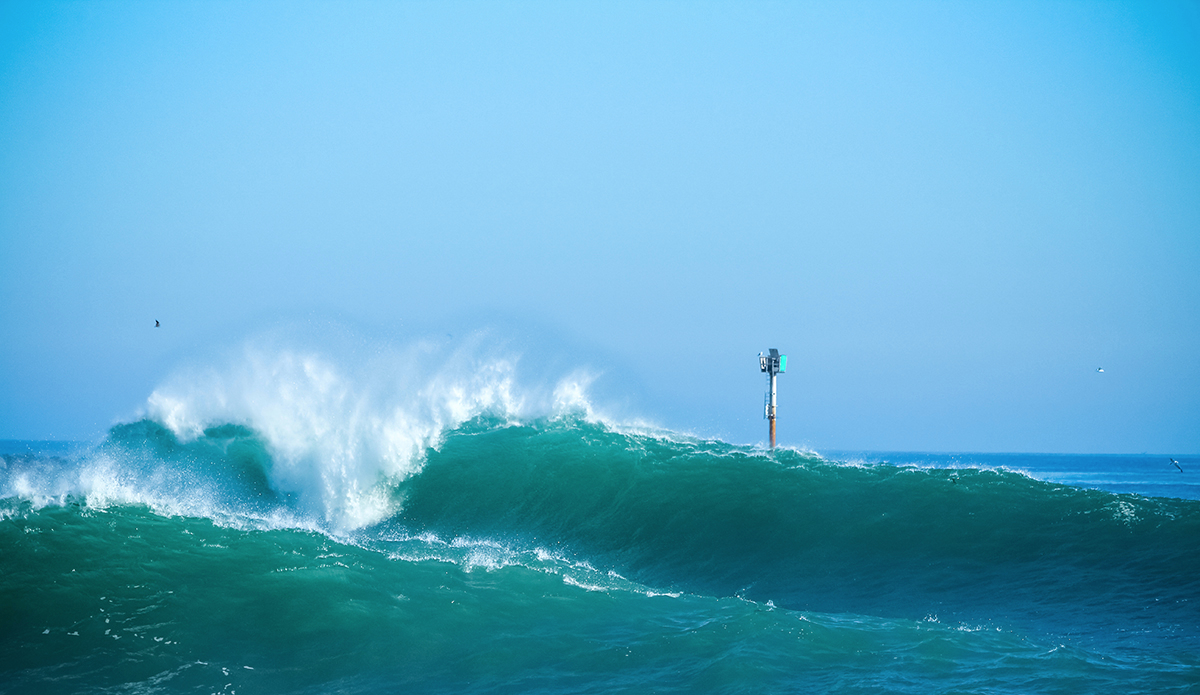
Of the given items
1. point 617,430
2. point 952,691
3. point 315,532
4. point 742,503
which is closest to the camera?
point 952,691

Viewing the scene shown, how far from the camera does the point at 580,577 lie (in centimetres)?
987

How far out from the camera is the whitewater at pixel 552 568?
7.30 m

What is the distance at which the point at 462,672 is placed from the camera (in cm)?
739

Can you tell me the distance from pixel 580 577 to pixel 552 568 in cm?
44

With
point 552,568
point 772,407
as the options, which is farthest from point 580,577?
point 772,407

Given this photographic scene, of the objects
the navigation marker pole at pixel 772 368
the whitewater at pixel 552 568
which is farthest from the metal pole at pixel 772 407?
the whitewater at pixel 552 568

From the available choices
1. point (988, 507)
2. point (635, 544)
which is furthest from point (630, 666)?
point (988, 507)

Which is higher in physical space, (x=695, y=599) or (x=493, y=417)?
(x=493, y=417)

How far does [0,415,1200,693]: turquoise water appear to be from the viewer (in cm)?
726

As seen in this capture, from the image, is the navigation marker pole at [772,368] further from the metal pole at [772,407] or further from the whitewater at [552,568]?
the whitewater at [552,568]

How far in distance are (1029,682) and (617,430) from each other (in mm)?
11599

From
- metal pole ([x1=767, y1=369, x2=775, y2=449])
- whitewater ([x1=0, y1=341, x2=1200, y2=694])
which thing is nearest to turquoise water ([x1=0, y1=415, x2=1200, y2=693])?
whitewater ([x1=0, y1=341, x2=1200, y2=694])

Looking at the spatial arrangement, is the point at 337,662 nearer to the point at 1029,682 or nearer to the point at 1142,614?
the point at 1029,682

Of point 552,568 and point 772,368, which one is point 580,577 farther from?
point 772,368
